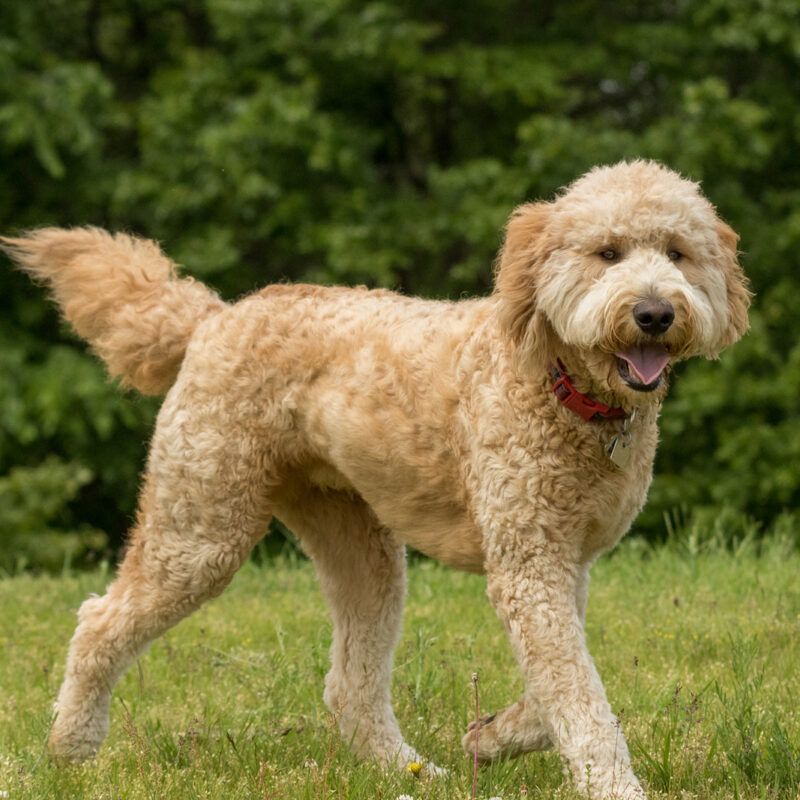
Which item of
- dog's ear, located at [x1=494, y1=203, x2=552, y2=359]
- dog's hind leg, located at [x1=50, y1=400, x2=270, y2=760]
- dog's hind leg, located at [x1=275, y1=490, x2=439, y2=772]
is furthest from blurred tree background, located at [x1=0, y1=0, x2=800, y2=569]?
dog's ear, located at [x1=494, y1=203, x2=552, y2=359]

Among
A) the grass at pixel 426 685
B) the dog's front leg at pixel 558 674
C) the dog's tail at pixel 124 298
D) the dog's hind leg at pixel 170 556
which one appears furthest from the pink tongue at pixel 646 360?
the dog's tail at pixel 124 298

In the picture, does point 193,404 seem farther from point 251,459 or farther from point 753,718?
point 753,718

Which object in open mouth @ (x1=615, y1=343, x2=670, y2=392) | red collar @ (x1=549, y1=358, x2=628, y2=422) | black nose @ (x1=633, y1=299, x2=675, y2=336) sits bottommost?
red collar @ (x1=549, y1=358, x2=628, y2=422)

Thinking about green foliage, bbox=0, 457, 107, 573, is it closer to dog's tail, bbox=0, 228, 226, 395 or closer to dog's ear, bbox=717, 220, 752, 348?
dog's tail, bbox=0, 228, 226, 395

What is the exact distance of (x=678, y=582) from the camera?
5922mm

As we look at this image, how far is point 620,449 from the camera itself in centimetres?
341

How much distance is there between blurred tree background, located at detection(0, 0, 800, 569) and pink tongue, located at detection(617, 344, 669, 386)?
286 inches

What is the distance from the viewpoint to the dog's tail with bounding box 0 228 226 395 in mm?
4277

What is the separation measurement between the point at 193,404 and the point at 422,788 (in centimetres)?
149

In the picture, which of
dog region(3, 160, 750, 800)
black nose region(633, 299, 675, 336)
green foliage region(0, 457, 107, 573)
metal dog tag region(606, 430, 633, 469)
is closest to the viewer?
black nose region(633, 299, 675, 336)

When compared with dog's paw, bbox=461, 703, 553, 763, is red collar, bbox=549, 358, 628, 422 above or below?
above

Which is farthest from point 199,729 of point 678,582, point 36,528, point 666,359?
point 36,528

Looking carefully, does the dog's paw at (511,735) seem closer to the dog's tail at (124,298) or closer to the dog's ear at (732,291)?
the dog's ear at (732,291)

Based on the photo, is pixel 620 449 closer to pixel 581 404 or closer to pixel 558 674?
pixel 581 404
